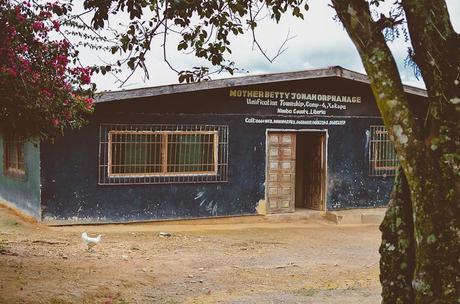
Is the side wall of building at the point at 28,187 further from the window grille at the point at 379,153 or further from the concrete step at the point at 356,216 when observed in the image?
the window grille at the point at 379,153

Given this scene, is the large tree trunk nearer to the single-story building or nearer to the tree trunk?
the tree trunk

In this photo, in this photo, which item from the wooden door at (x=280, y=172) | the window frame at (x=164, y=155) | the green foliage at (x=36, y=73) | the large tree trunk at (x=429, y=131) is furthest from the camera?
the wooden door at (x=280, y=172)

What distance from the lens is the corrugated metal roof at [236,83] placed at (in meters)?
11.6

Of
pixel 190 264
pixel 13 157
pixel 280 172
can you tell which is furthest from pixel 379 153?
pixel 13 157

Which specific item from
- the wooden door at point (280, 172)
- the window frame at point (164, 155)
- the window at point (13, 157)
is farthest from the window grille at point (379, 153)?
the window at point (13, 157)

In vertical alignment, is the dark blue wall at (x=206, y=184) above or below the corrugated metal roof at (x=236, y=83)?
below

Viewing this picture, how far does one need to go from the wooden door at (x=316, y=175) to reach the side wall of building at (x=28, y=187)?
655 centimetres

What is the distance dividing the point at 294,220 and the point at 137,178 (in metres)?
3.96

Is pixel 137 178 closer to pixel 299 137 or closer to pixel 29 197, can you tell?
pixel 29 197

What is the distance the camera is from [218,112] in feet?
43.1

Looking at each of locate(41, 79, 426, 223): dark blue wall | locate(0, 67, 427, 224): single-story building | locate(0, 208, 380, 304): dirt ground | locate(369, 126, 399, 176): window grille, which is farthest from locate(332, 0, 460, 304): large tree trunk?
locate(369, 126, 399, 176): window grille

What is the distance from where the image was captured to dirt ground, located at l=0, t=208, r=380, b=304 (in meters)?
7.19

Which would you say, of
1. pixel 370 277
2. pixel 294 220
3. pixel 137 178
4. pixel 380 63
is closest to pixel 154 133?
pixel 137 178

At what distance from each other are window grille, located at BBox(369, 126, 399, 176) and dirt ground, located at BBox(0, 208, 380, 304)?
2.21 meters
